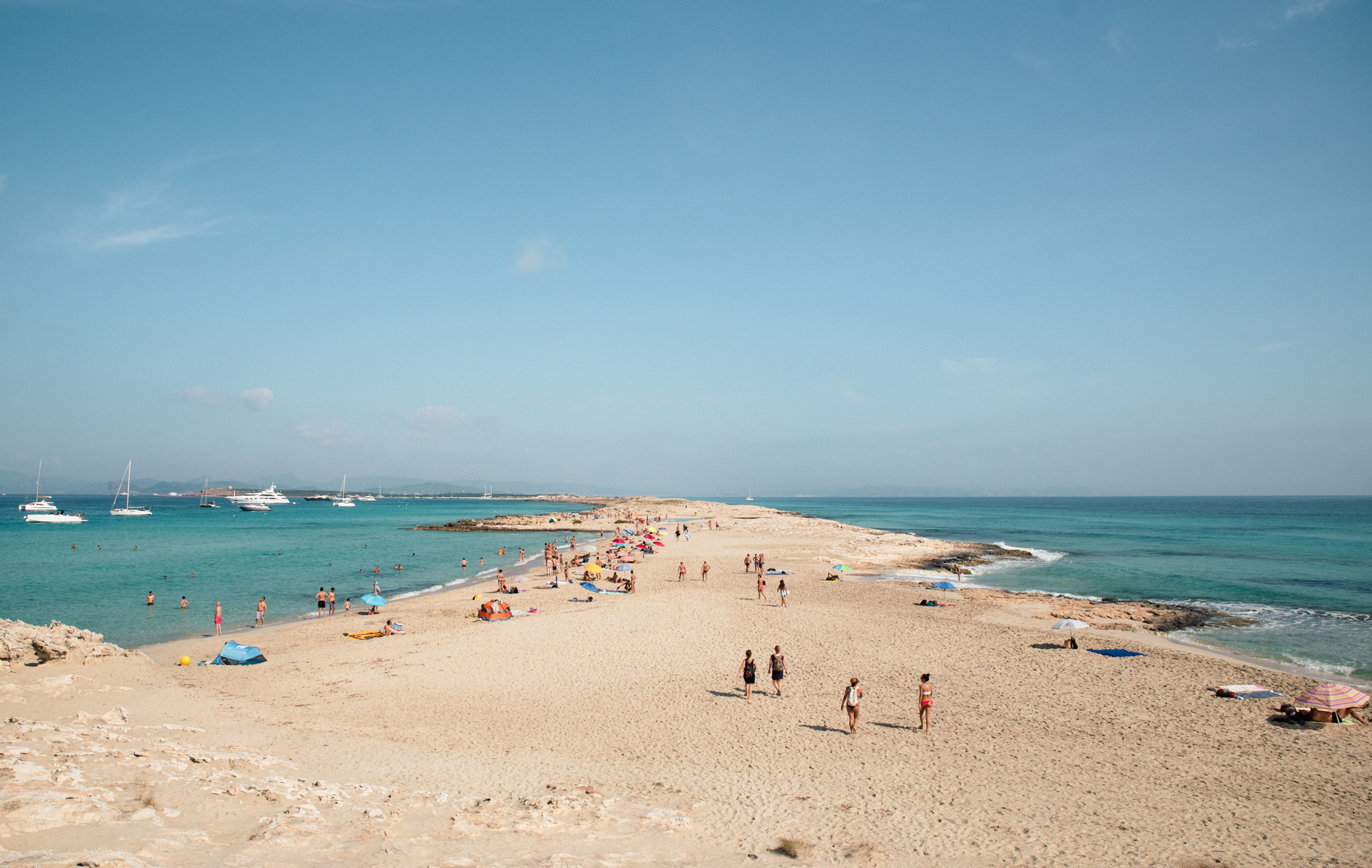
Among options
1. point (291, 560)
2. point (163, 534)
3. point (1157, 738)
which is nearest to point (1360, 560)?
point (1157, 738)

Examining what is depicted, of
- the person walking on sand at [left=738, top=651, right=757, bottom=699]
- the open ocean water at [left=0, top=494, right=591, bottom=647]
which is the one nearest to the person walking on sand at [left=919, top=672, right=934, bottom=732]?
the person walking on sand at [left=738, top=651, right=757, bottom=699]

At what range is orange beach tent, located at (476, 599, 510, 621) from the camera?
994 inches

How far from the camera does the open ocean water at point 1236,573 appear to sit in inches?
909

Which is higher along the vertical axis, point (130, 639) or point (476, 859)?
point (476, 859)

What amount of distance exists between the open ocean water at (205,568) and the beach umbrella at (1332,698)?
1278 inches

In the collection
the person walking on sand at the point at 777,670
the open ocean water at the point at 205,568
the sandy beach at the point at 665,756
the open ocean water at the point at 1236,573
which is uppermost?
the person walking on sand at the point at 777,670

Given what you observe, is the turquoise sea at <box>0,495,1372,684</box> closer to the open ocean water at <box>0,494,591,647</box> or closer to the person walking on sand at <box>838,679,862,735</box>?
the open ocean water at <box>0,494,591,647</box>

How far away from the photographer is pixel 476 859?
314 inches

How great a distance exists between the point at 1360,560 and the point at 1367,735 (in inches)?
1907

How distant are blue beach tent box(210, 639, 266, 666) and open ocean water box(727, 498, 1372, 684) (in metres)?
30.3

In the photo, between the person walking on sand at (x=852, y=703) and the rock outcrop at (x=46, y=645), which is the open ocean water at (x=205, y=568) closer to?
the rock outcrop at (x=46, y=645)

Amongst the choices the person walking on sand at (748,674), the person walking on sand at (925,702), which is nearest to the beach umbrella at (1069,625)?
the person walking on sand at (925,702)

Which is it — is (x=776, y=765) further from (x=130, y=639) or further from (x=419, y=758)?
(x=130, y=639)

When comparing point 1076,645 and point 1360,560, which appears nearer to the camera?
point 1076,645
